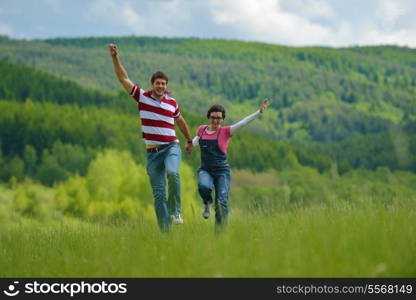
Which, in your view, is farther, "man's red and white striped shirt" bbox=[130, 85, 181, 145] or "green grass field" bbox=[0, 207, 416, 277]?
"man's red and white striped shirt" bbox=[130, 85, 181, 145]

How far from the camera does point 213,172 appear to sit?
9227mm

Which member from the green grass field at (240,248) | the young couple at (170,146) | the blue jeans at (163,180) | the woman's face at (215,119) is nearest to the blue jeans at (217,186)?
the young couple at (170,146)

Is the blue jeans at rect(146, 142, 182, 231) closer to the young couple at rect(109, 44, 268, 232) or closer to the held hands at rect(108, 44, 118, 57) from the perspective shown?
the young couple at rect(109, 44, 268, 232)

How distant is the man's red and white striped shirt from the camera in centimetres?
926

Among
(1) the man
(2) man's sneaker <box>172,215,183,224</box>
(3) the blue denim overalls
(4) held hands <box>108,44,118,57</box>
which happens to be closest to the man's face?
(1) the man

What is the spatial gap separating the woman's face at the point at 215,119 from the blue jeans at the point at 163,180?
1.75ft

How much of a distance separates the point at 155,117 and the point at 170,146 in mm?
419

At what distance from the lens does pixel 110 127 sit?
148 meters

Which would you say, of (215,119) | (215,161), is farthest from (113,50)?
(215,161)

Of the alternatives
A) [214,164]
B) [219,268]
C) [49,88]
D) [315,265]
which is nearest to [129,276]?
[219,268]

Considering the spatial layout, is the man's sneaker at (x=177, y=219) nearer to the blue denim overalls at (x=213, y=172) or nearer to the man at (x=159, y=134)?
the man at (x=159, y=134)

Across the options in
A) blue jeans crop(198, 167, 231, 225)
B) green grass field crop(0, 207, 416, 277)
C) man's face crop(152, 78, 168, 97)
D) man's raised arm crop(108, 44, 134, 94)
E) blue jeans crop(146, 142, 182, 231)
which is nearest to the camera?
green grass field crop(0, 207, 416, 277)

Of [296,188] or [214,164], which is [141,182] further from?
[214,164]

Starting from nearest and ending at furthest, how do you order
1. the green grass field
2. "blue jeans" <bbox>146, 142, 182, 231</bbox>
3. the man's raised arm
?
the green grass field < "blue jeans" <bbox>146, 142, 182, 231</bbox> < the man's raised arm
